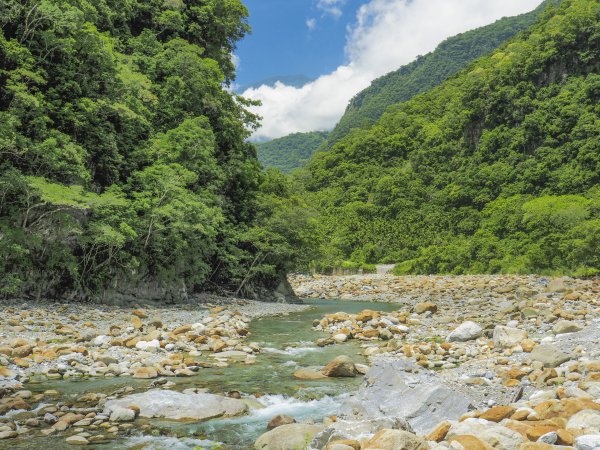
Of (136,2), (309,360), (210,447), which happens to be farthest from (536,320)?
(136,2)

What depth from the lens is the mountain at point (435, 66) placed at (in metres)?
140

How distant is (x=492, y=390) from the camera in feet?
31.3

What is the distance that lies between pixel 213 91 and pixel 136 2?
761cm

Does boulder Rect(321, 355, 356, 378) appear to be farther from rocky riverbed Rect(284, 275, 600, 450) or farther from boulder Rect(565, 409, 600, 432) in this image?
boulder Rect(565, 409, 600, 432)

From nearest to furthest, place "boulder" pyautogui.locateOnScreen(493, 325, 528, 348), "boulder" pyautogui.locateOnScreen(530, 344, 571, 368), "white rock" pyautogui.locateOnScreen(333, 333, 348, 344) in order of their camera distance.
→ "boulder" pyautogui.locateOnScreen(530, 344, 571, 368) < "boulder" pyautogui.locateOnScreen(493, 325, 528, 348) < "white rock" pyautogui.locateOnScreen(333, 333, 348, 344)

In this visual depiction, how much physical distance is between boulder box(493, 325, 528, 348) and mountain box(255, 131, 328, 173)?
157 m

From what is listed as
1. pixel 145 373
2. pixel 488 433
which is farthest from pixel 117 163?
pixel 488 433

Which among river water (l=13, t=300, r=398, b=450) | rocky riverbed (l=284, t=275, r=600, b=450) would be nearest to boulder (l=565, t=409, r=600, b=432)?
rocky riverbed (l=284, t=275, r=600, b=450)

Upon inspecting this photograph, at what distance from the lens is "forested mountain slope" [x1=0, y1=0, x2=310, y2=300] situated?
59.8ft

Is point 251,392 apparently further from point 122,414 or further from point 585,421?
point 585,421

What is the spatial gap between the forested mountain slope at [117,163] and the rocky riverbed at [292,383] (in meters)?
2.89

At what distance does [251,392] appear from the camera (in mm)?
10266

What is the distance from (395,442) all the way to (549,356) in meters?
6.92

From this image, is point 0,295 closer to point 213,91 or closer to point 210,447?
point 210,447
